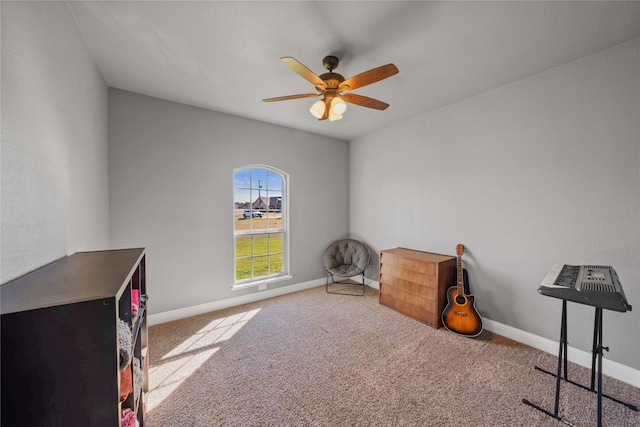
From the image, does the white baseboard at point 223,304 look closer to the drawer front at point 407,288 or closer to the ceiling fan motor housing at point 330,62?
the drawer front at point 407,288

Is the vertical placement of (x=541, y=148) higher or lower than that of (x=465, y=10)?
lower

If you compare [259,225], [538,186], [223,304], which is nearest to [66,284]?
[223,304]

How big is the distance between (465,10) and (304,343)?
115 inches

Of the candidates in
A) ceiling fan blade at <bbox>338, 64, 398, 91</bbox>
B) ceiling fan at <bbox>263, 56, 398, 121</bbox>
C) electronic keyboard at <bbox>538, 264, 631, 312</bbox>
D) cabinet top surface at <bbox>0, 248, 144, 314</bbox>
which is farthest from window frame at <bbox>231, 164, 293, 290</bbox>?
electronic keyboard at <bbox>538, 264, 631, 312</bbox>

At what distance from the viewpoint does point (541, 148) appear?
2.32m

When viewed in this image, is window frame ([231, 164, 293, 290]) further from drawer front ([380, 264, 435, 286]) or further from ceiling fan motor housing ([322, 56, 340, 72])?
ceiling fan motor housing ([322, 56, 340, 72])

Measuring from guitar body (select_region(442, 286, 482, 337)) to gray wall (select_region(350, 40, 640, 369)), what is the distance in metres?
0.23

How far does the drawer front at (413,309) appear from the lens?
279cm

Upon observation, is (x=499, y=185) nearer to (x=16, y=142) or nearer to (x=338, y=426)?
(x=338, y=426)

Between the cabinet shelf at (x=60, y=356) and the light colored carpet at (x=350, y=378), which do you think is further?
the light colored carpet at (x=350, y=378)

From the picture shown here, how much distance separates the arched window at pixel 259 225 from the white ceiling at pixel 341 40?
1321 mm

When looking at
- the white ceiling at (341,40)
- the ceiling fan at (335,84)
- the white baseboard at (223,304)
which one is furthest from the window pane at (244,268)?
the ceiling fan at (335,84)

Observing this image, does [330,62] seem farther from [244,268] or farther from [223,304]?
[223,304]

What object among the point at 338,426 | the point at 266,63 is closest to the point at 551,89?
the point at 266,63
